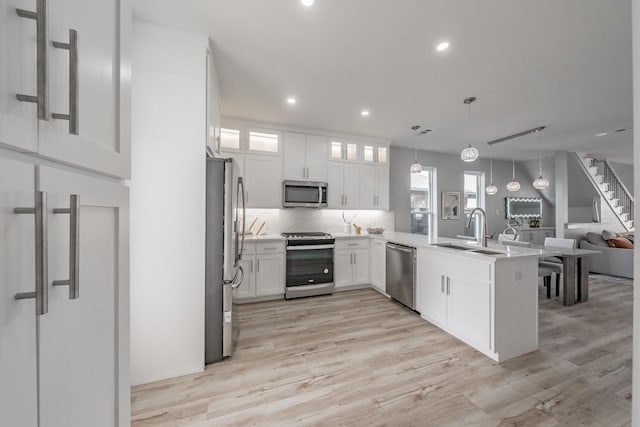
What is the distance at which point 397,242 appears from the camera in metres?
3.48

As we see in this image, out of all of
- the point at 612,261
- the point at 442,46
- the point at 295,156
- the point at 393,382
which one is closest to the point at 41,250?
the point at 393,382

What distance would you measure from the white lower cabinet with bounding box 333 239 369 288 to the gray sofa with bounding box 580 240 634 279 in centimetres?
500

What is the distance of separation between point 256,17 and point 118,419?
7.96 feet

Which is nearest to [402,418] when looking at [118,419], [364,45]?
[118,419]

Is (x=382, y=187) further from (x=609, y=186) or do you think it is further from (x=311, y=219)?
(x=609, y=186)

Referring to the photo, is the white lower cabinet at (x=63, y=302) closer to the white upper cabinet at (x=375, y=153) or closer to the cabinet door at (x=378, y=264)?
the cabinet door at (x=378, y=264)

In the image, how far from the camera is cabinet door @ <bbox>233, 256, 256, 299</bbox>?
3.48 m

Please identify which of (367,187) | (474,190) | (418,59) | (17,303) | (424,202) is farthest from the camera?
(474,190)

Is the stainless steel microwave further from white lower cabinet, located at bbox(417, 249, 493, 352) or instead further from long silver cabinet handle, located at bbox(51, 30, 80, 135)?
long silver cabinet handle, located at bbox(51, 30, 80, 135)

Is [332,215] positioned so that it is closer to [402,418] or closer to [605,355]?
[402,418]

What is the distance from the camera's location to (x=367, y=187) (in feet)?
15.2

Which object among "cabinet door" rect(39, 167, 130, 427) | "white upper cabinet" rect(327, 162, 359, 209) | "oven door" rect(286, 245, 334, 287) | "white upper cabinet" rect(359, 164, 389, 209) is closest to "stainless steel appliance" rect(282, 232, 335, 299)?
"oven door" rect(286, 245, 334, 287)

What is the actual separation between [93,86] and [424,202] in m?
6.13

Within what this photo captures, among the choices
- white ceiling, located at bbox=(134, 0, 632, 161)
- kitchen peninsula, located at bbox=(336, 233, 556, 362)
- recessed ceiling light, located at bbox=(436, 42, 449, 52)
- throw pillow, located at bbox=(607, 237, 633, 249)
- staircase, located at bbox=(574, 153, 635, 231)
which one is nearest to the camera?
white ceiling, located at bbox=(134, 0, 632, 161)
